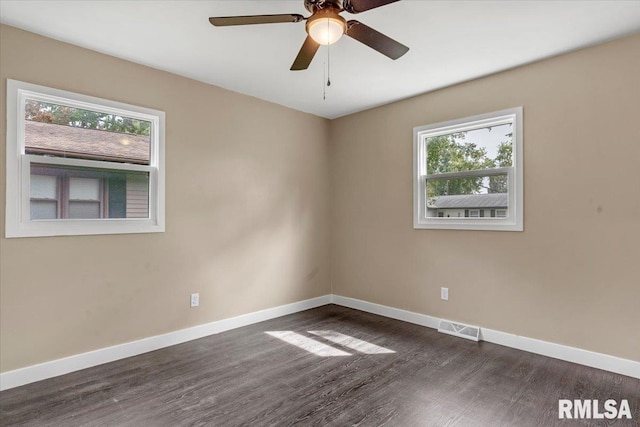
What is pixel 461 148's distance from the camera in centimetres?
357

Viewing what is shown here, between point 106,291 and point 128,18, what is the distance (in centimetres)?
213

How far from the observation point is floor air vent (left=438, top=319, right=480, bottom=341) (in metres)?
3.29

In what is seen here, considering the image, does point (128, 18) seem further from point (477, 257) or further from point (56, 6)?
point (477, 257)

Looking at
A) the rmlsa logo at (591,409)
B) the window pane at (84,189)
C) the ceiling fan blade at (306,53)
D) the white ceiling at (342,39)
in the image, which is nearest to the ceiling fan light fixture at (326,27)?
the ceiling fan blade at (306,53)

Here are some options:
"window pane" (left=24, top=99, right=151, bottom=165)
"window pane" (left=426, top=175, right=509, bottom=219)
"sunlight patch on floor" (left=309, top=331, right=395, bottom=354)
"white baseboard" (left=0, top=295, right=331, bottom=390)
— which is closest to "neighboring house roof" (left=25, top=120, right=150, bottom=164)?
"window pane" (left=24, top=99, right=151, bottom=165)

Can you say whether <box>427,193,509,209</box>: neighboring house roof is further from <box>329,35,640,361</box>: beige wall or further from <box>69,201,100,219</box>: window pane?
<box>69,201,100,219</box>: window pane

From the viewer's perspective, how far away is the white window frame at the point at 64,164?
2420mm

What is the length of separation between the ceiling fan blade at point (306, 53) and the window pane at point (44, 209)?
2163 mm

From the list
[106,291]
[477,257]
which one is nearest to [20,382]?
[106,291]

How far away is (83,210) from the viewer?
2.78 meters

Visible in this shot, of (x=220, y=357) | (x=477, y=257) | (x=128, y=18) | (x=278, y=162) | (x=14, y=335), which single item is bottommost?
(x=220, y=357)

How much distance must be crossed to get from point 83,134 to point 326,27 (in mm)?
2273

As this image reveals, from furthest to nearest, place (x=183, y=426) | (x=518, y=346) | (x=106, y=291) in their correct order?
1. (x=518, y=346)
2. (x=106, y=291)
3. (x=183, y=426)

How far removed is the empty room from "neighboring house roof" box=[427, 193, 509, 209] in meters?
0.02
